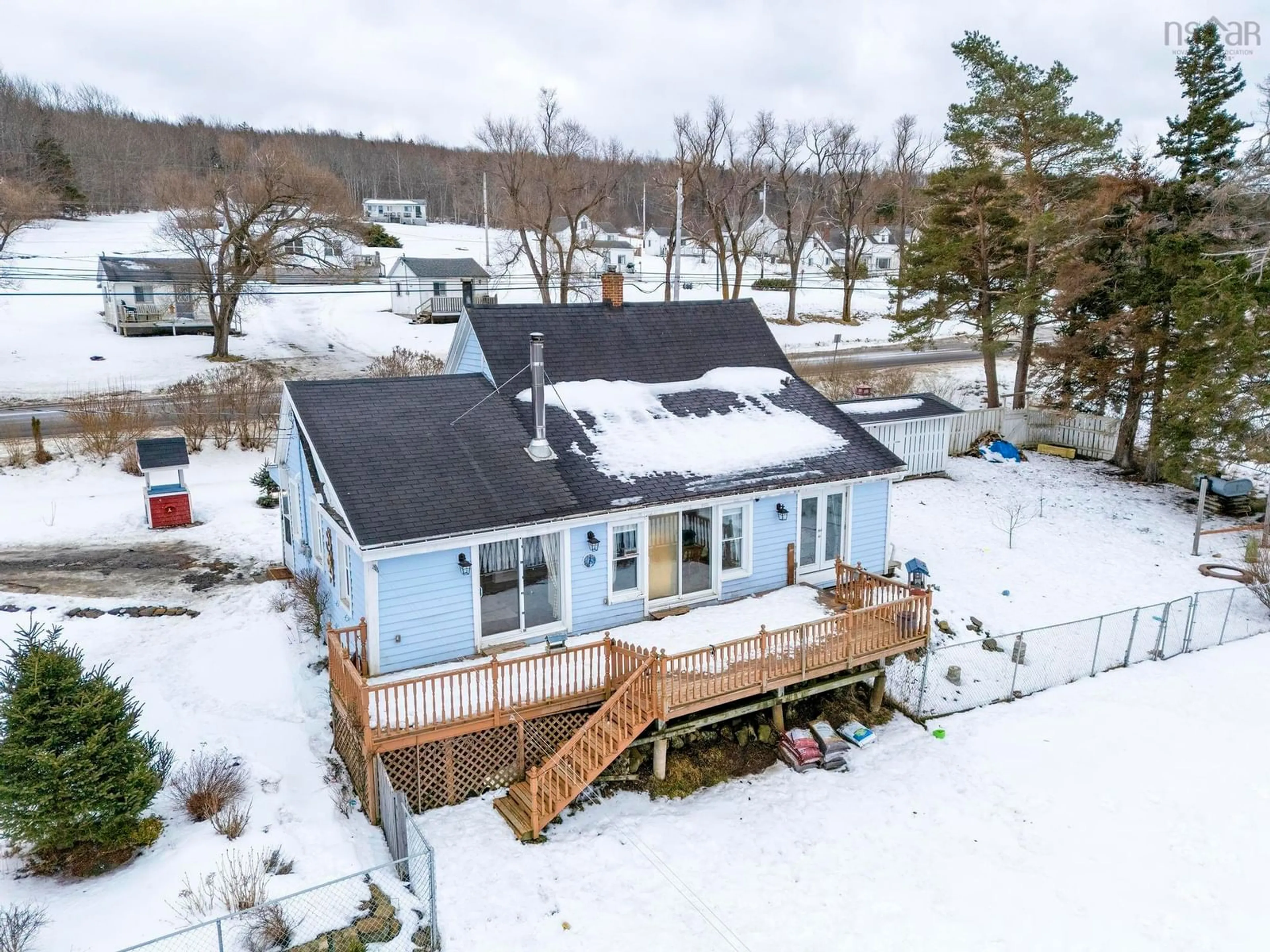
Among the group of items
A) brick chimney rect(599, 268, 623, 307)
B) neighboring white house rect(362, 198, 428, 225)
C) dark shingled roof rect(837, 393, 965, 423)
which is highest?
neighboring white house rect(362, 198, 428, 225)

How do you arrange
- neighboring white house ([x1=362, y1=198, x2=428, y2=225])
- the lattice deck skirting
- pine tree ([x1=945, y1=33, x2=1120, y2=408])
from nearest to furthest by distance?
1. the lattice deck skirting
2. pine tree ([x1=945, y1=33, x2=1120, y2=408])
3. neighboring white house ([x1=362, y1=198, x2=428, y2=225])

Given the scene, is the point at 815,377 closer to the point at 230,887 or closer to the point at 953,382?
the point at 953,382

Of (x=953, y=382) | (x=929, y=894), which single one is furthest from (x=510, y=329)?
(x=953, y=382)

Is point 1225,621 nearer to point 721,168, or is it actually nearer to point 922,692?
point 922,692

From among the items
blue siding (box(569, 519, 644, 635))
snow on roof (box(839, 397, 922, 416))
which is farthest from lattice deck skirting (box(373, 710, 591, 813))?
snow on roof (box(839, 397, 922, 416))

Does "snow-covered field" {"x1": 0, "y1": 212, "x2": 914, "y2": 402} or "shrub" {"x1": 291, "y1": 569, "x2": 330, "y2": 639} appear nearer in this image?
"shrub" {"x1": 291, "y1": 569, "x2": 330, "y2": 639}

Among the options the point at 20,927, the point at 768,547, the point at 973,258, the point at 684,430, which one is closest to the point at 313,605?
the point at 20,927

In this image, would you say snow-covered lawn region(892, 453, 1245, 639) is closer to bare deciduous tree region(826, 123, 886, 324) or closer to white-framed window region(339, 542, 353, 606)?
white-framed window region(339, 542, 353, 606)

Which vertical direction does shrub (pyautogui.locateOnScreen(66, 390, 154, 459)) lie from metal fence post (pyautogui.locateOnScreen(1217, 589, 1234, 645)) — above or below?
above
